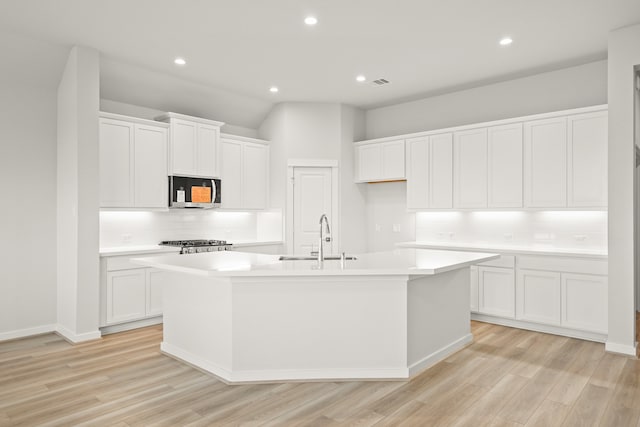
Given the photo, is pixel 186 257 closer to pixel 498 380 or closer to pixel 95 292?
pixel 95 292

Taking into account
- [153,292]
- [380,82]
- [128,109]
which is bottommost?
[153,292]

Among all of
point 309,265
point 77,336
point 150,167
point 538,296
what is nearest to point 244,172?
point 150,167

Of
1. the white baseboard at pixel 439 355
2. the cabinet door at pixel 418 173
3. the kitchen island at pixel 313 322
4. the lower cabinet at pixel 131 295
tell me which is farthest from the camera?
the cabinet door at pixel 418 173

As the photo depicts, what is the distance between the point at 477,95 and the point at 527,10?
218 cm

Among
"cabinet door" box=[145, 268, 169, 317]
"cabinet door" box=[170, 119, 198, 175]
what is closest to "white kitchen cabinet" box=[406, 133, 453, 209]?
"cabinet door" box=[170, 119, 198, 175]

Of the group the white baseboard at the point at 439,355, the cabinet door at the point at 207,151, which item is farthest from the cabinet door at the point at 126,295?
the white baseboard at the point at 439,355

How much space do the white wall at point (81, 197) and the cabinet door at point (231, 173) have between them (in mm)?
1889

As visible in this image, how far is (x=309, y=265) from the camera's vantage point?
3.38m

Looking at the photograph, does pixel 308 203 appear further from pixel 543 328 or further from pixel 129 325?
pixel 543 328

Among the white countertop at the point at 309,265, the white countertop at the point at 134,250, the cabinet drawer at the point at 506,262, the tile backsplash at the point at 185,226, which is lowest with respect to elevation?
the cabinet drawer at the point at 506,262

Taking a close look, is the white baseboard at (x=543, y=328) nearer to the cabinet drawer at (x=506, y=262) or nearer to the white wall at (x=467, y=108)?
the cabinet drawer at (x=506, y=262)

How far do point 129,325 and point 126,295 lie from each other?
38cm

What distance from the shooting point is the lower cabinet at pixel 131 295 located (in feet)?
15.6

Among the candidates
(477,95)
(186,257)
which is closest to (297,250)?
(186,257)
